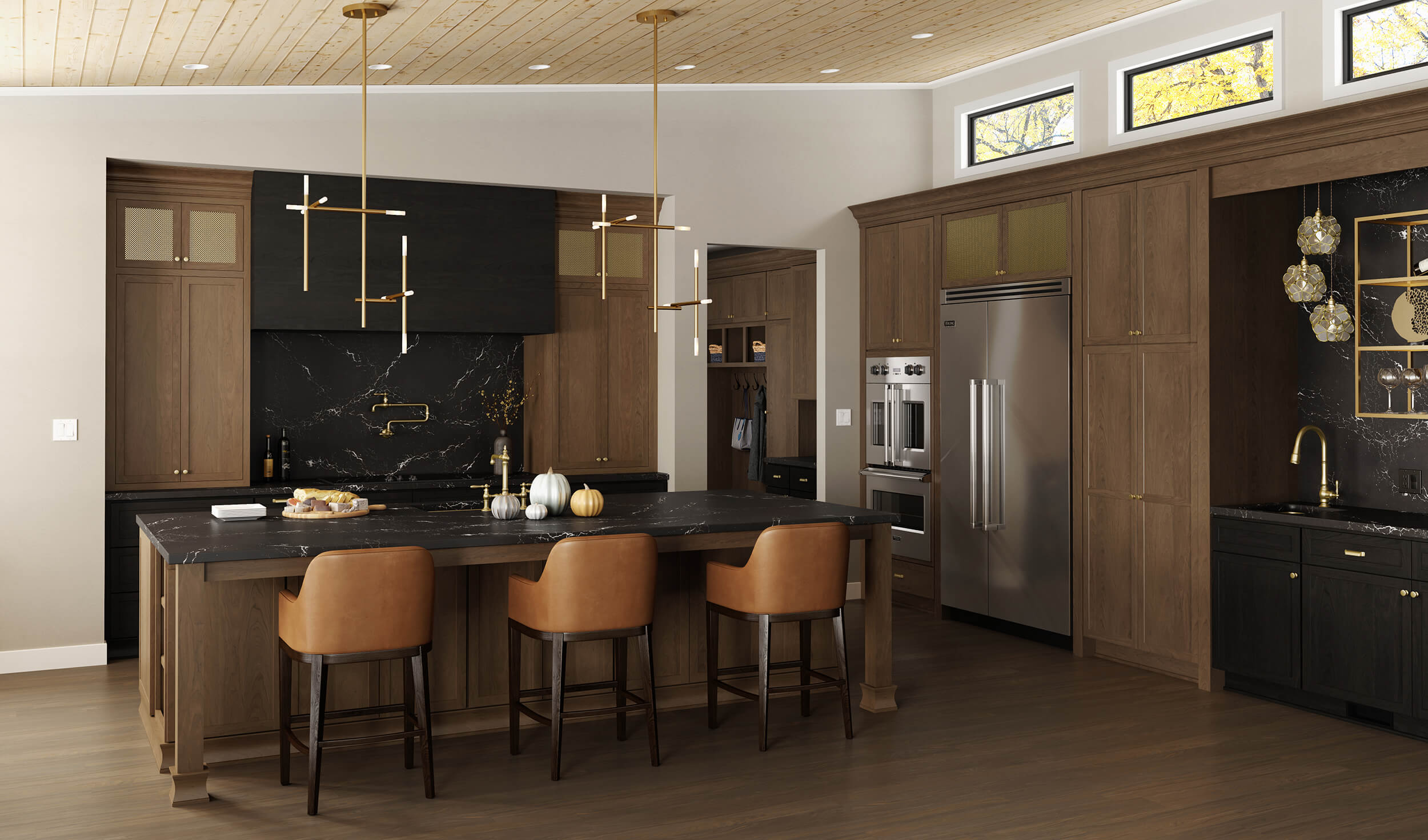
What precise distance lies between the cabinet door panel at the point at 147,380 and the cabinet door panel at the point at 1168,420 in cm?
508

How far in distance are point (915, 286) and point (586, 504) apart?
10.7 ft

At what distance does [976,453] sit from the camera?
6.58 m

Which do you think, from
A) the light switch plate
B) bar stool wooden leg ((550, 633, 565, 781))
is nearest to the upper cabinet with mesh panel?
bar stool wooden leg ((550, 633, 565, 781))

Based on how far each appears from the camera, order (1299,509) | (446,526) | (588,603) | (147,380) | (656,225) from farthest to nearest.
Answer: (147,380) < (1299,509) < (656,225) < (446,526) < (588,603)

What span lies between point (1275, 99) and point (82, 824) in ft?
19.2

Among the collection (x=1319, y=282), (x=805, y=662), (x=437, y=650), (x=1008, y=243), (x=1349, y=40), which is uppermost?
(x=1349, y=40)

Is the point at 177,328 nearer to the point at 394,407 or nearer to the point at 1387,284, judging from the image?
the point at 394,407

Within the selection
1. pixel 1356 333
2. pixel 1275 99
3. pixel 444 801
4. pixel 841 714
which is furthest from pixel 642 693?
pixel 1275 99

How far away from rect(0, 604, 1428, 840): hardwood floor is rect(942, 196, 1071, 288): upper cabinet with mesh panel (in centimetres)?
233

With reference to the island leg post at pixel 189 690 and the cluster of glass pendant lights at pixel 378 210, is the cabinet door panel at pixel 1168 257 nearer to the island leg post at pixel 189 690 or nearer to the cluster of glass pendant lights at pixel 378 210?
the cluster of glass pendant lights at pixel 378 210

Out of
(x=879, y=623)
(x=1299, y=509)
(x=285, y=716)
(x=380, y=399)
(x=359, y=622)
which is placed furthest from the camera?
(x=380, y=399)

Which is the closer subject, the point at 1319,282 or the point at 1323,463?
the point at 1319,282

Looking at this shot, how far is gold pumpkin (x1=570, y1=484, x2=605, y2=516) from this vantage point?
4699 millimetres

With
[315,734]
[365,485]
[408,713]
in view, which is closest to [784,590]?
[408,713]
